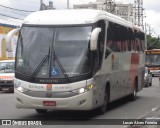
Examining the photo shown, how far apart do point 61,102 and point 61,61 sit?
1.17 metres

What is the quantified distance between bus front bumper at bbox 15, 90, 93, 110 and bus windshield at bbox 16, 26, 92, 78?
0.63m

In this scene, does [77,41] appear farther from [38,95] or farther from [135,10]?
[135,10]

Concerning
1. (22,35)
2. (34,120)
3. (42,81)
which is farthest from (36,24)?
(34,120)

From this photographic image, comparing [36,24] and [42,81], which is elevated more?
[36,24]

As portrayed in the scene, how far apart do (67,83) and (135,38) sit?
872 centimetres

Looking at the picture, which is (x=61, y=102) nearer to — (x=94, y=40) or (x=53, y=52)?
(x=53, y=52)

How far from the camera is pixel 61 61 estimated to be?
13.5 metres

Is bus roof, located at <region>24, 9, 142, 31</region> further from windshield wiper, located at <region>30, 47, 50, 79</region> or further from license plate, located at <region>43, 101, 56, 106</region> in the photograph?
license plate, located at <region>43, 101, 56, 106</region>

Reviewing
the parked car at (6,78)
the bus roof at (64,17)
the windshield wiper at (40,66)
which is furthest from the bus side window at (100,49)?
the parked car at (6,78)

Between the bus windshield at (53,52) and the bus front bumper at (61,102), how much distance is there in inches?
24.9

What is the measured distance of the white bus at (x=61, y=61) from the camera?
13227 millimetres

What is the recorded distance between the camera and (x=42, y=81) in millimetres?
13312

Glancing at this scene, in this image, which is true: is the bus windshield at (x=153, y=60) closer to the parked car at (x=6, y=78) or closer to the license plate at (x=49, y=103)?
the parked car at (x=6, y=78)

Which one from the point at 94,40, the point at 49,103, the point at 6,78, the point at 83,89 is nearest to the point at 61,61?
the point at 83,89
